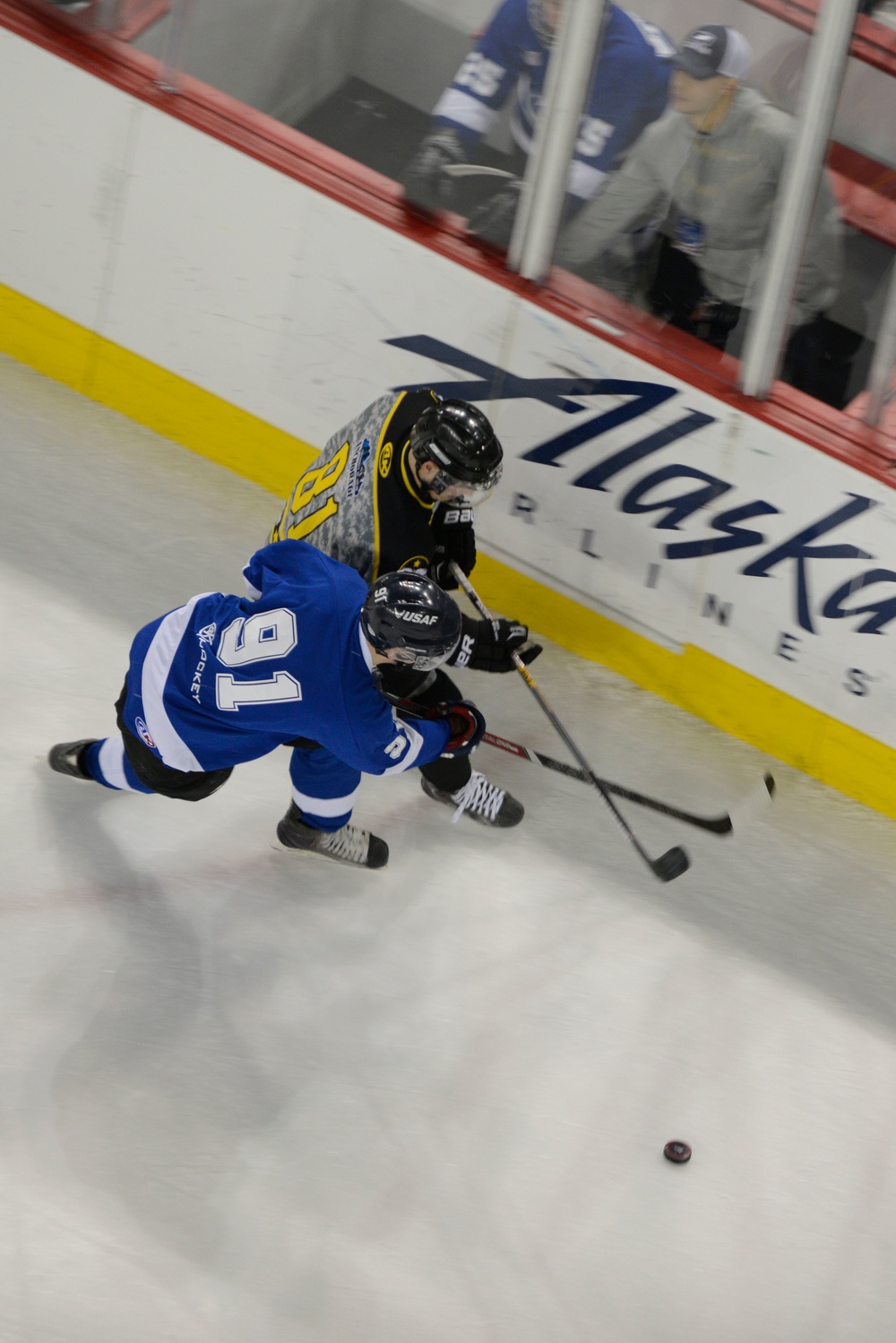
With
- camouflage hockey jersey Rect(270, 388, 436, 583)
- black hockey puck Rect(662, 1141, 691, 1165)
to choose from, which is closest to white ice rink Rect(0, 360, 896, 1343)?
black hockey puck Rect(662, 1141, 691, 1165)

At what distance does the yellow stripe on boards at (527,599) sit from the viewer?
3.68m

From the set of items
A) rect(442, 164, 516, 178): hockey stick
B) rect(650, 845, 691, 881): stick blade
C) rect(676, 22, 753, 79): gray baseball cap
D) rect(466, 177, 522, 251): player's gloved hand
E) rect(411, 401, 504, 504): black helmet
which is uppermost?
rect(676, 22, 753, 79): gray baseball cap

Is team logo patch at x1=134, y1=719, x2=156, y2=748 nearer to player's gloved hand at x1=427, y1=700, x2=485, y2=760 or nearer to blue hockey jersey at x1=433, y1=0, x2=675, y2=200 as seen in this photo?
player's gloved hand at x1=427, y1=700, x2=485, y2=760

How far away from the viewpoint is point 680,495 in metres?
3.60

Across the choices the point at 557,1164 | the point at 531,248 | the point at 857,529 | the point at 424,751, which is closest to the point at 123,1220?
the point at 557,1164

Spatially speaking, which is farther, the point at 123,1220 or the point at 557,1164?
the point at 557,1164

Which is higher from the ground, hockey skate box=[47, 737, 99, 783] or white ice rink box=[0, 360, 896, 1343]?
hockey skate box=[47, 737, 99, 783]

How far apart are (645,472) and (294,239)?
1.16m

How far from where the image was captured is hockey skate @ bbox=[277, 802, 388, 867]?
314 cm

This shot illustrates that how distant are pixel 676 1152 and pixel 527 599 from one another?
65.2 inches

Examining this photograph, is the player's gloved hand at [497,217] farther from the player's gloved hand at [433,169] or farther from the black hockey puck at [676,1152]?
the black hockey puck at [676,1152]

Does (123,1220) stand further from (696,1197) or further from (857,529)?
(857,529)

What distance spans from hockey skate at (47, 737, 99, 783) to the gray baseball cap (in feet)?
A: 7.08

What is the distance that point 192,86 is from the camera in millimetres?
3812
